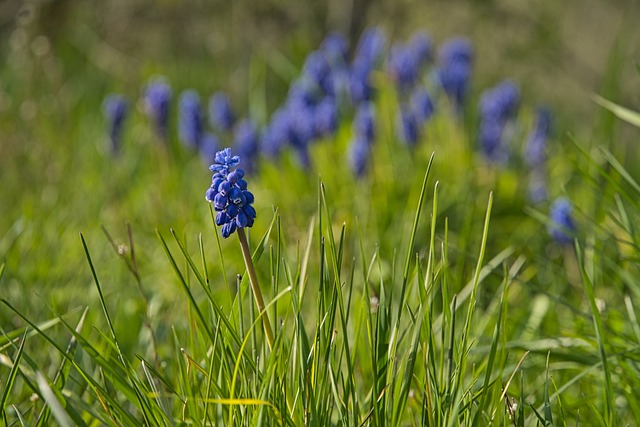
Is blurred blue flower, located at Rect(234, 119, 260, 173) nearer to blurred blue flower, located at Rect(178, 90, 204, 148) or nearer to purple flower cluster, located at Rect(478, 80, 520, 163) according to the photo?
blurred blue flower, located at Rect(178, 90, 204, 148)

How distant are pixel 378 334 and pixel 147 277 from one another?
2441 millimetres

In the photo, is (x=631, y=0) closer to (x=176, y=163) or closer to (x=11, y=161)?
(x=176, y=163)

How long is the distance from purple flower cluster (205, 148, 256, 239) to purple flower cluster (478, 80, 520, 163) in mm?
2953

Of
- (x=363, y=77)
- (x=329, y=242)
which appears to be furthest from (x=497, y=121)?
(x=329, y=242)

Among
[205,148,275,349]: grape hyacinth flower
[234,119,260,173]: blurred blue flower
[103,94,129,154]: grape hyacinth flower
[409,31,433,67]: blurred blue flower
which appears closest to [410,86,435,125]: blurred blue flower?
[409,31,433,67]: blurred blue flower

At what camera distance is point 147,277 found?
13.3 feet

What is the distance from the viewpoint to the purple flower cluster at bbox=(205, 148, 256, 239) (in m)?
1.71

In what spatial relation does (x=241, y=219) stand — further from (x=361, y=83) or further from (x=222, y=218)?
(x=361, y=83)

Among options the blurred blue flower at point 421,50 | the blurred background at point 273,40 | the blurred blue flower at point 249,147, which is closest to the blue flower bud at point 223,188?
the blurred blue flower at point 249,147

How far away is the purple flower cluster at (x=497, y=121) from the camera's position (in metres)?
4.50

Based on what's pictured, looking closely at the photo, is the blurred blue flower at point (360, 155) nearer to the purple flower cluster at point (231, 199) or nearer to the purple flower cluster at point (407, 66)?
the purple flower cluster at point (407, 66)

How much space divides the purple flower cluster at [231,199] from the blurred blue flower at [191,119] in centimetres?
295

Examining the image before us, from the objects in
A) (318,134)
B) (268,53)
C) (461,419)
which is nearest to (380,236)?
(318,134)

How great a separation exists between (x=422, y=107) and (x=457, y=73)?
26 centimetres
